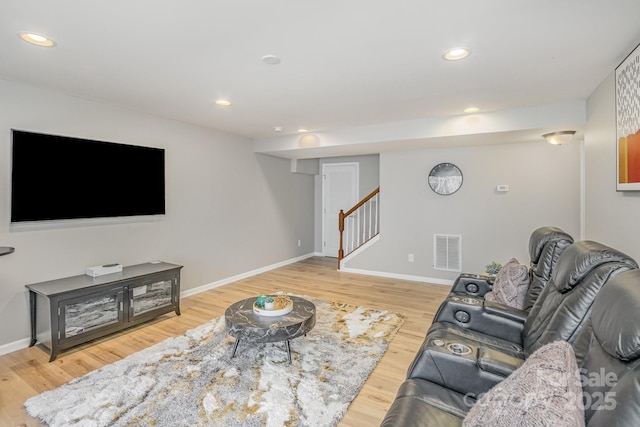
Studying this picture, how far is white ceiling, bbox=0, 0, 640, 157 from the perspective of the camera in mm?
1773

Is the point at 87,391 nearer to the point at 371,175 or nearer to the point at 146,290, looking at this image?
the point at 146,290

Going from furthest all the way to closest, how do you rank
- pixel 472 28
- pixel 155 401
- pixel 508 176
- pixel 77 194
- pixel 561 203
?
pixel 508 176, pixel 561 203, pixel 77 194, pixel 155 401, pixel 472 28

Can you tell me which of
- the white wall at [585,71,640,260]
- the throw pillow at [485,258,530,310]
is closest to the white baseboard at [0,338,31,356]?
the throw pillow at [485,258,530,310]

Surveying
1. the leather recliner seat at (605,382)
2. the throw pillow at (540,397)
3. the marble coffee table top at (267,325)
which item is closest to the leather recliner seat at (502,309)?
the leather recliner seat at (605,382)

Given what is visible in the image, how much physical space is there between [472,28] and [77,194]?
12.2ft

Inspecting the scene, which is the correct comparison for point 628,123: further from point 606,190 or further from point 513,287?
point 513,287

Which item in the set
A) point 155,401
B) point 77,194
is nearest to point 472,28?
point 155,401

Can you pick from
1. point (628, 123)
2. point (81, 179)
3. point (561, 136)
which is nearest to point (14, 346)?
point (81, 179)

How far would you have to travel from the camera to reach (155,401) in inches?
83.4

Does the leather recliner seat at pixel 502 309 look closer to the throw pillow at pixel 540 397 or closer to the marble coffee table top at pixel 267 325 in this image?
the marble coffee table top at pixel 267 325

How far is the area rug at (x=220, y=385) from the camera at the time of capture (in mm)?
1970

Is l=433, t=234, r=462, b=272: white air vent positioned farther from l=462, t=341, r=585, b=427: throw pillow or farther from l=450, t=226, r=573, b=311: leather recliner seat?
l=462, t=341, r=585, b=427: throw pillow

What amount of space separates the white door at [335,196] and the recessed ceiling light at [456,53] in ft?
15.0

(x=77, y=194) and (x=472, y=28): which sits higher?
(x=472, y=28)
